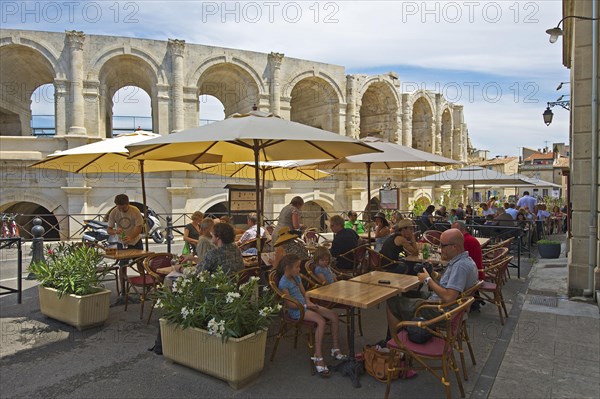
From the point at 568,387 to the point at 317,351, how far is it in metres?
2.27

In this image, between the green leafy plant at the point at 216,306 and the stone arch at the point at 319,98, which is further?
the stone arch at the point at 319,98

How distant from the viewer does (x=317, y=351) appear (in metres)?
3.89

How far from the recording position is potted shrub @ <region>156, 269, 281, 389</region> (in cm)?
356

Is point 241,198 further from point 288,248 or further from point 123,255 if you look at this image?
point 288,248

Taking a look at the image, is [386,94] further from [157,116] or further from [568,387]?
[568,387]

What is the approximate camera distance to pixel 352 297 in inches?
147

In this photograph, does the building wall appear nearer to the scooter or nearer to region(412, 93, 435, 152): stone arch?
the scooter

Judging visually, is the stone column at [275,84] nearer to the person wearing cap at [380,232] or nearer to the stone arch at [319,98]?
the stone arch at [319,98]

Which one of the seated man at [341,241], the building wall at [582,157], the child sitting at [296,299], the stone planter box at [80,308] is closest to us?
the child sitting at [296,299]

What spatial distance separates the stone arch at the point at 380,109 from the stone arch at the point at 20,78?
1565 centimetres

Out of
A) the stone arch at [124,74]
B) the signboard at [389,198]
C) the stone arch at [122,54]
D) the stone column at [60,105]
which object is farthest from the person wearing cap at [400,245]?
the stone column at [60,105]

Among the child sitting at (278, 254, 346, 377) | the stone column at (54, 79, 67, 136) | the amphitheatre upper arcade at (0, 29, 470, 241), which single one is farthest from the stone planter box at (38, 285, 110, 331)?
the stone column at (54, 79, 67, 136)

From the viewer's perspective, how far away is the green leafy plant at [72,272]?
514 centimetres

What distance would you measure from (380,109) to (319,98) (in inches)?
170
